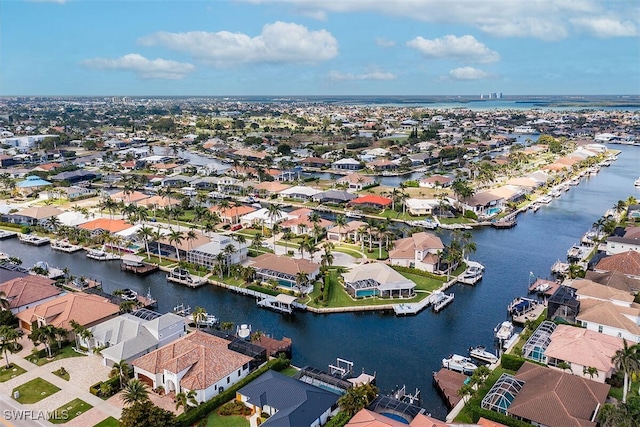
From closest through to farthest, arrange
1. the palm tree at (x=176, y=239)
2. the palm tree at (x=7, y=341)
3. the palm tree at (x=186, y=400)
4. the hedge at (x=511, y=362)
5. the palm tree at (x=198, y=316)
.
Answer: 1. the palm tree at (x=186, y=400)
2. the palm tree at (x=7, y=341)
3. the hedge at (x=511, y=362)
4. the palm tree at (x=198, y=316)
5. the palm tree at (x=176, y=239)

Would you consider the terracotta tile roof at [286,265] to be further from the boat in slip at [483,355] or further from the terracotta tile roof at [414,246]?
the boat in slip at [483,355]

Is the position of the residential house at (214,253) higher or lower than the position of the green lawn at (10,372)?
higher

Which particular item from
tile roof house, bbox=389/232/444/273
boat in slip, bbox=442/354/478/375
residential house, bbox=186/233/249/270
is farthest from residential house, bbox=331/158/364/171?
boat in slip, bbox=442/354/478/375

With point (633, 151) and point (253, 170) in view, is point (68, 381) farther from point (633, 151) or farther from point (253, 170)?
point (633, 151)

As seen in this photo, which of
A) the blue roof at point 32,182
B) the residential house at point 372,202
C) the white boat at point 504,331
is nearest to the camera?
the white boat at point 504,331

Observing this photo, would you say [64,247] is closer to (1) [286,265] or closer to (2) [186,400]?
(1) [286,265]

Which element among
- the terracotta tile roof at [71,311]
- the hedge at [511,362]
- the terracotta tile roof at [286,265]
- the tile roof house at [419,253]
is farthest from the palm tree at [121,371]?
the tile roof house at [419,253]

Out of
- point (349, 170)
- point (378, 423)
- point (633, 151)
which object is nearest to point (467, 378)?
point (378, 423)
